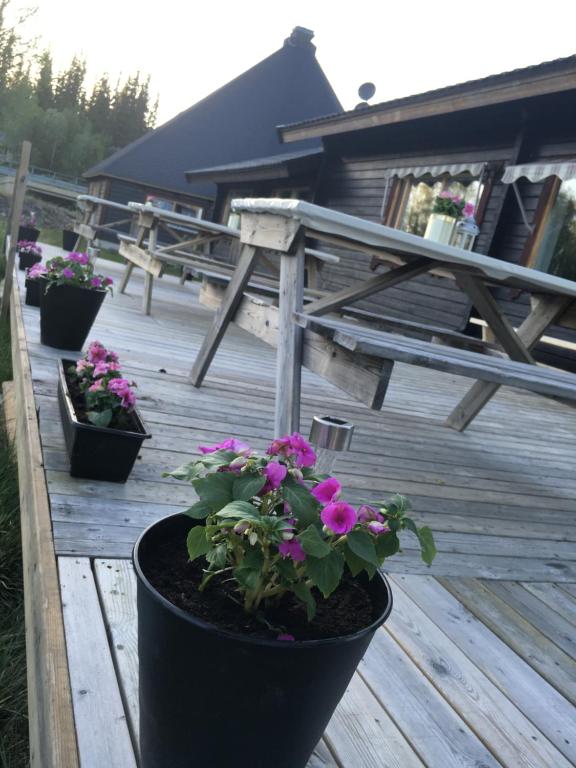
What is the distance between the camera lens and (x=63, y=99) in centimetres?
6450

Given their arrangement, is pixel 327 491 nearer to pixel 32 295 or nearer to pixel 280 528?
A: pixel 280 528

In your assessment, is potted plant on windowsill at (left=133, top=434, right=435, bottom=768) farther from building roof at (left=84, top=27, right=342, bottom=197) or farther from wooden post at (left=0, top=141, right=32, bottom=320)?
building roof at (left=84, top=27, right=342, bottom=197)

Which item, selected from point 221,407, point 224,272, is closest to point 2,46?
point 224,272

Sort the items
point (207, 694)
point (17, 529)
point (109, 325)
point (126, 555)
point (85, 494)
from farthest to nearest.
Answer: point (109, 325) < point (17, 529) < point (85, 494) < point (126, 555) < point (207, 694)

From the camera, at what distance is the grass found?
4.83 feet

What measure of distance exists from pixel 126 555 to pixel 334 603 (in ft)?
2.69

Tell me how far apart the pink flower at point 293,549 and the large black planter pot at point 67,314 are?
3.21 meters

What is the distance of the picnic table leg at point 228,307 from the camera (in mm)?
3159

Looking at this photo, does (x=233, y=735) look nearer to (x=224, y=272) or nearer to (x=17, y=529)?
(x=17, y=529)

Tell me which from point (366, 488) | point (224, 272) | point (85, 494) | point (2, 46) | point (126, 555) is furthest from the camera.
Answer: point (2, 46)

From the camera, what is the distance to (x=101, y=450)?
205 cm

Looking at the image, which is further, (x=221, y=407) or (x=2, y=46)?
(x=2, y=46)

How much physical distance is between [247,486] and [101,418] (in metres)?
1.29

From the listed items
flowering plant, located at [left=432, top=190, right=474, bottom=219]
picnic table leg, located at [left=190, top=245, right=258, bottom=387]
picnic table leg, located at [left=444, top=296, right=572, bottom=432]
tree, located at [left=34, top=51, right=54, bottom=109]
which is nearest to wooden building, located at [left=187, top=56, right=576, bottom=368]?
flowering plant, located at [left=432, top=190, right=474, bottom=219]
